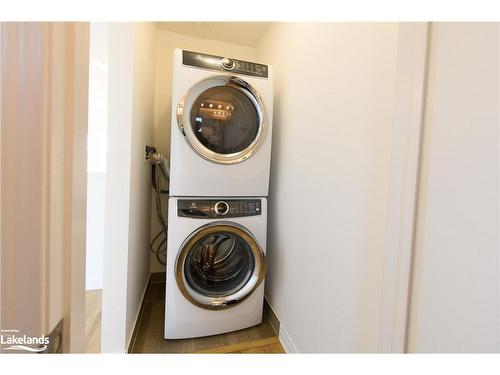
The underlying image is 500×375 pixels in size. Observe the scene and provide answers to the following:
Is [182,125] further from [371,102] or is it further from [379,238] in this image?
[379,238]

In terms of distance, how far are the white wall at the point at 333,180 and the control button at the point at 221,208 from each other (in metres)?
0.38

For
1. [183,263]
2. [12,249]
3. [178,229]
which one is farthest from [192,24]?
[12,249]

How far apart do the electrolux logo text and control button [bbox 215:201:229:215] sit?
1.01 metres

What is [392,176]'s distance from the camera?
0.66 m

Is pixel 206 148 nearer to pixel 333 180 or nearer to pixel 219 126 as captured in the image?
pixel 219 126

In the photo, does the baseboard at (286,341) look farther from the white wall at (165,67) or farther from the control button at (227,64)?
the control button at (227,64)

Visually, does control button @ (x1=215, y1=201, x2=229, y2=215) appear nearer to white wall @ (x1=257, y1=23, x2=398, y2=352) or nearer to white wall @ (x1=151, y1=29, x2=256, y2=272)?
white wall @ (x1=257, y1=23, x2=398, y2=352)

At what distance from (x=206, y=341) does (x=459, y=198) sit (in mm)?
1498

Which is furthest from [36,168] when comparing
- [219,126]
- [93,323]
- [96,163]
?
[96,163]

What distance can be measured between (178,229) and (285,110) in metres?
1.03

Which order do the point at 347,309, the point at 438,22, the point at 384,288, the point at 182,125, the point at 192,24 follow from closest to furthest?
the point at 438,22 < the point at 384,288 < the point at 347,309 < the point at 182,125 < the point at 192,24

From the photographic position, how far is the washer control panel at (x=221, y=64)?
1251 millimetres

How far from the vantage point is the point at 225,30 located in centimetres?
→ 181

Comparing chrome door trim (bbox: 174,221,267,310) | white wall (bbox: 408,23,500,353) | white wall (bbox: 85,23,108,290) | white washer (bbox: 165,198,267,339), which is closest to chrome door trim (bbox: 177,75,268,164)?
white washer (bbox: 165,198,267,339)
